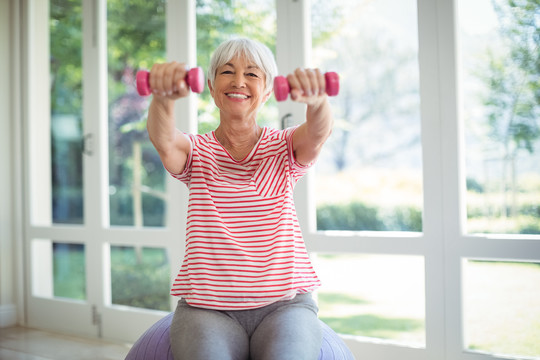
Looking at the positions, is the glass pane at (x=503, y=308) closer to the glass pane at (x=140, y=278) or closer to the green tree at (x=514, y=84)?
the green tree at (x=514, y=84)

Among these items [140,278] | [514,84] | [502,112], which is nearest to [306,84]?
[514,84]

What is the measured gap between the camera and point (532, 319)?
11.0 feet

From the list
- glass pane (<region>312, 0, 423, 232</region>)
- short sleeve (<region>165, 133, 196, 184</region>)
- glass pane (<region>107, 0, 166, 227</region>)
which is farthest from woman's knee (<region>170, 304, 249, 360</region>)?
glass pane (<region>312, 0, 423, 232</region>)

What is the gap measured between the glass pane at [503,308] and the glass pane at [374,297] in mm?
421

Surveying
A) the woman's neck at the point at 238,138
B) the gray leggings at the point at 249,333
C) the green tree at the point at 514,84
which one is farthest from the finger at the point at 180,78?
the green tree at the point at 514,84

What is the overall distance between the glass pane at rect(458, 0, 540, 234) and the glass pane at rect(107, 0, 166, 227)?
7.57 feet

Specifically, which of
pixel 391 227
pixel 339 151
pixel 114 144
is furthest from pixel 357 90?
pixel 114 144

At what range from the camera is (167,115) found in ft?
3.85

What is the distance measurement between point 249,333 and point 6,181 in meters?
2.74

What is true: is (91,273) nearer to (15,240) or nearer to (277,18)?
(15,240)

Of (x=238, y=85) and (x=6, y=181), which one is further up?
(x=238, y=85)

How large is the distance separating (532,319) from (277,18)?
8.53 ft

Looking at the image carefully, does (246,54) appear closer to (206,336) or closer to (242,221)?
(242,221)

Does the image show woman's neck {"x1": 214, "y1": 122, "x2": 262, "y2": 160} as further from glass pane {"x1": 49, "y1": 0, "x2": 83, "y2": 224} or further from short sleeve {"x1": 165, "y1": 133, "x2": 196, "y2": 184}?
glass pane {"x1": 49, "y1": 0, "x2": 83, "y2": 224}
